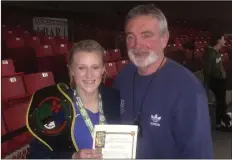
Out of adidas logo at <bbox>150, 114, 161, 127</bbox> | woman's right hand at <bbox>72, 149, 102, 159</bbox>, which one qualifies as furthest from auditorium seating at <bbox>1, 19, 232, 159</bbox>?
adidas logo at <bbox>150, 114, 161, 127</bbox>

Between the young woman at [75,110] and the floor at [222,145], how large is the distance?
8.35 feet

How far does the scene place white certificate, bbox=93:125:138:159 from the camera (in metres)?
1.35

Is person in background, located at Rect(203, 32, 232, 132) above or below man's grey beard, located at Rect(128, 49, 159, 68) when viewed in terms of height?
below

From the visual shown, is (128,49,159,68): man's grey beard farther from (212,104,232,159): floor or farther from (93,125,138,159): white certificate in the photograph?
(212,104,232,159): floor

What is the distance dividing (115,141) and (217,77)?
12.2ft

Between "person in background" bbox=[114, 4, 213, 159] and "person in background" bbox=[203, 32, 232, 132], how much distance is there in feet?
10.7

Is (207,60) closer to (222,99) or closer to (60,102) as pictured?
(222,99)

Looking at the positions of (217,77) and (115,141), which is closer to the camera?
(115,141)

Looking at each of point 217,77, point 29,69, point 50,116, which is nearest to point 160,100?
point 50,116

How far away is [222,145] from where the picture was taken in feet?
13.4

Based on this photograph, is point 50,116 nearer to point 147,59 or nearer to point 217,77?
point 147,59

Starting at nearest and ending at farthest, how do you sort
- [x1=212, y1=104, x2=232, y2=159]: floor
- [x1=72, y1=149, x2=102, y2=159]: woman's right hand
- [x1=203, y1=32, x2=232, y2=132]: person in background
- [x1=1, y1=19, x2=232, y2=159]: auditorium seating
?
1. [x1=72, y1=149, x2=102, y2=159]: woman's right hand
2. [x1=1, y1=19, x2=232, y2=159]: auditorium seating
3. [x1=212, y1=104, x2=232, y2=159]: floor
4. [x1=203, y1=32, x2=232, y2=132]: person in background

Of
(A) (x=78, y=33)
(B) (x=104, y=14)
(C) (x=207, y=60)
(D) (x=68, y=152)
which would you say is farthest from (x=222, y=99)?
(B) (x=104, y=14)

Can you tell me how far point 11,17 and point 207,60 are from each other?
7398mm
